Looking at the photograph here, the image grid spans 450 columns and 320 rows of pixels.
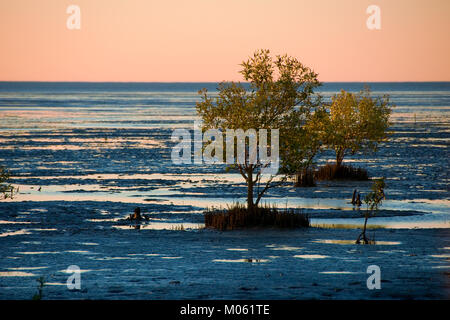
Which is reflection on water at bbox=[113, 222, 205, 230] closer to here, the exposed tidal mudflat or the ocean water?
the exposed tidal mudflat

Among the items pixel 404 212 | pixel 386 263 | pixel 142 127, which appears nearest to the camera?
pixel 386 263

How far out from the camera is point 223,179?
42781mm

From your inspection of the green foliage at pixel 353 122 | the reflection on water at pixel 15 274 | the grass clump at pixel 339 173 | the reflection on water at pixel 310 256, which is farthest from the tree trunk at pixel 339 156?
the reflection on water at pixel 15 274

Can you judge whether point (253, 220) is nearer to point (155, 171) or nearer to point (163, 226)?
point (163, 226)

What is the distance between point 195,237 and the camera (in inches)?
989

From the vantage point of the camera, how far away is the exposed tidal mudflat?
17.4m

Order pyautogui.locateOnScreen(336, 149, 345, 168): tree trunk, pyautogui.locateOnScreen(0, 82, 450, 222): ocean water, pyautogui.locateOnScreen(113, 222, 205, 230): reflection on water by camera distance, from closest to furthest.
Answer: pyautogui.locateOnScreen(113, 222, 205, 230): reflection on water
pyautogui.locateOnScreen(0, 82, 450, 222): ocean water
pyautogui.locateOnScreen(336, 149, 345, 168): tree trunk

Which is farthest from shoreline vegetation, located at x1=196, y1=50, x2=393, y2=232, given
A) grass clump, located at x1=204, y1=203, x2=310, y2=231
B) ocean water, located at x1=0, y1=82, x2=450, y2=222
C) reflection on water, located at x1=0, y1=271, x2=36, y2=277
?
reflection on water, located at x1=0, y1=271, x2=36, y2=277

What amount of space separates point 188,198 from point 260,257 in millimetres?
13924

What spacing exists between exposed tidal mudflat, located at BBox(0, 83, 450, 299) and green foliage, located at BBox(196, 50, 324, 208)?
3136mm
